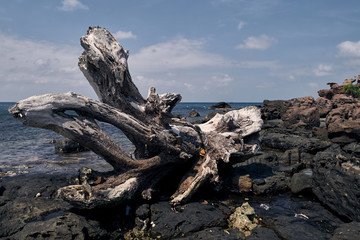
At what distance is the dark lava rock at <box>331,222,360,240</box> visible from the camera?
4.96m

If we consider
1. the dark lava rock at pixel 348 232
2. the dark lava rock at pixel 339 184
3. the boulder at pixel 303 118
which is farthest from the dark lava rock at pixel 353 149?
the dark lava rock at pixel 348 232

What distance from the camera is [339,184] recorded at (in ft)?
23.2

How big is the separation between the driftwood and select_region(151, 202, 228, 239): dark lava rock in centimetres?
48

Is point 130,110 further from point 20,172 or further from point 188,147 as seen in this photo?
point 20,172

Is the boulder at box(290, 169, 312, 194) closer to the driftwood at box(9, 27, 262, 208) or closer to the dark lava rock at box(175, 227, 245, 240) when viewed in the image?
the driftwood at box(9, 27, 262, 208)

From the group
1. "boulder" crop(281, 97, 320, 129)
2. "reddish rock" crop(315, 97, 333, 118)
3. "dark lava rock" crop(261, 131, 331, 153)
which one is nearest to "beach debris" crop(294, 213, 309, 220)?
"dark lava rock" crop(261, 131, 331, 153)

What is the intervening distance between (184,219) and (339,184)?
4.60 m

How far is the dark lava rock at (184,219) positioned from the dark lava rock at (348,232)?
242 cm

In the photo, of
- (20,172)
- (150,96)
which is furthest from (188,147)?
(20,172)

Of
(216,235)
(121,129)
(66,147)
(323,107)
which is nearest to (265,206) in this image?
(216,235)

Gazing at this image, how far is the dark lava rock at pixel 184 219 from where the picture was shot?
5.84m

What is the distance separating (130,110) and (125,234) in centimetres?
364

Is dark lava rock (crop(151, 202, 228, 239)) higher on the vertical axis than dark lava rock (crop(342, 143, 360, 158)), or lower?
lower

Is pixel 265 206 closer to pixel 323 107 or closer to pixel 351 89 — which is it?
pixel 323 107
